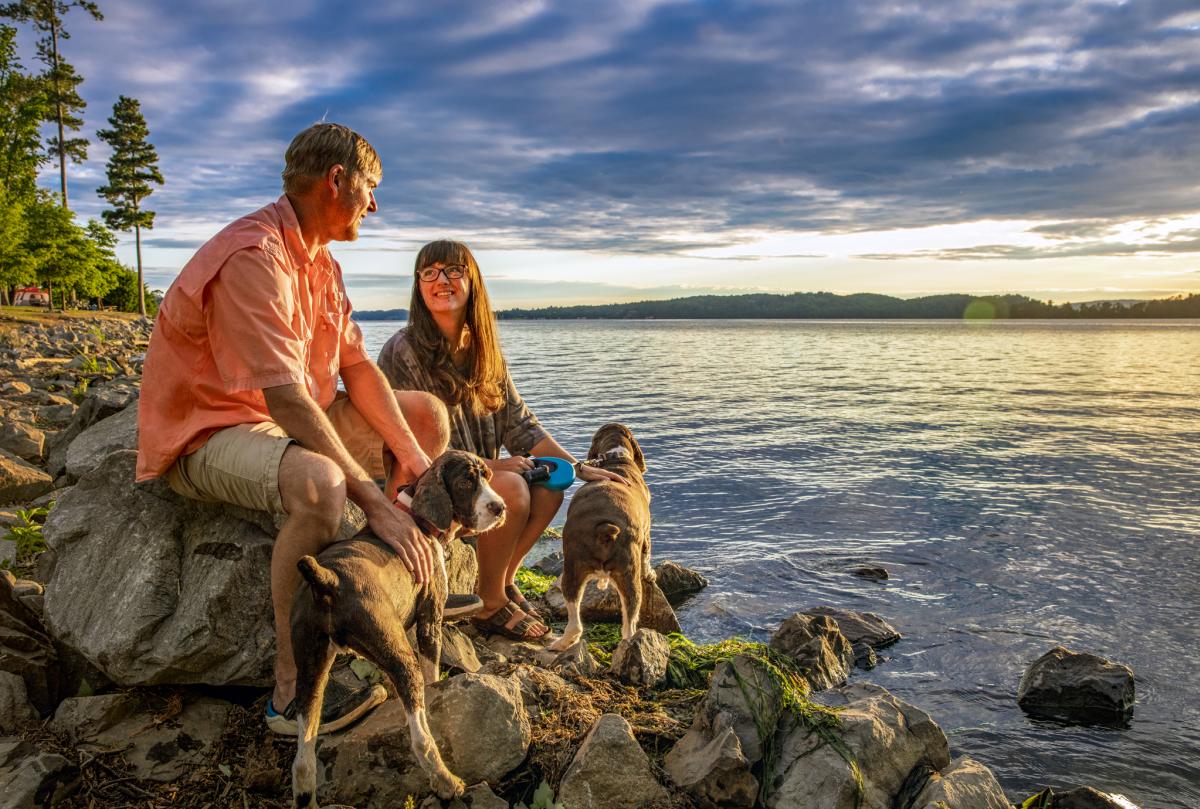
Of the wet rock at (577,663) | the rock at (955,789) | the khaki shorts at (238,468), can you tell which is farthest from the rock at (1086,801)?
the khaki shorts at (238,468)

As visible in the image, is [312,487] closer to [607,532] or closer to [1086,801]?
[607,532]

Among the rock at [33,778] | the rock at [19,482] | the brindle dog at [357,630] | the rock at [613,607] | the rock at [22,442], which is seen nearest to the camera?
the brindle dog at [357,630]

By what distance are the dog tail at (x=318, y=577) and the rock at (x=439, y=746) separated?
0.99m

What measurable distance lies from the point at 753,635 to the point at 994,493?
27.9ft

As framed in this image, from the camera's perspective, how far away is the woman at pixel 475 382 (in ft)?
19.9

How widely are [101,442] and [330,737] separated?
489 cm

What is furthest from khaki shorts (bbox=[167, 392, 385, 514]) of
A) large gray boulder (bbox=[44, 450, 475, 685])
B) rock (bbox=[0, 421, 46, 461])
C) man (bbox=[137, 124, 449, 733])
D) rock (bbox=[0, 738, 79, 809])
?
rock (bbox=[0, 421, 46, 461])

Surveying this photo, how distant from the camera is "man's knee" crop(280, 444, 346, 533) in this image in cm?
391

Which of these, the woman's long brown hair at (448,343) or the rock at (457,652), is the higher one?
the woman's long brown hair at (448,343)

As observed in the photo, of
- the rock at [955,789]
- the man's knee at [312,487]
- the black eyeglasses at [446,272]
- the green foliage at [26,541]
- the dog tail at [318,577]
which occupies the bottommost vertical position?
the rock at [955,789]

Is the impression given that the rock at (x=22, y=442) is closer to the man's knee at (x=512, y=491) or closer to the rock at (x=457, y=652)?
the man's knee at (x=512, y=491)

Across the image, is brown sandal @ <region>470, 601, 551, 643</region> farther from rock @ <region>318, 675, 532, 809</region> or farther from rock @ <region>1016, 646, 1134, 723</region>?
rock @ <region>1016, 646, 1134, 723</region>

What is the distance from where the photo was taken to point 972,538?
37.5 ft

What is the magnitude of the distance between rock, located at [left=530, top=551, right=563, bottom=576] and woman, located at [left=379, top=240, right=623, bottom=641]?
311 cm
